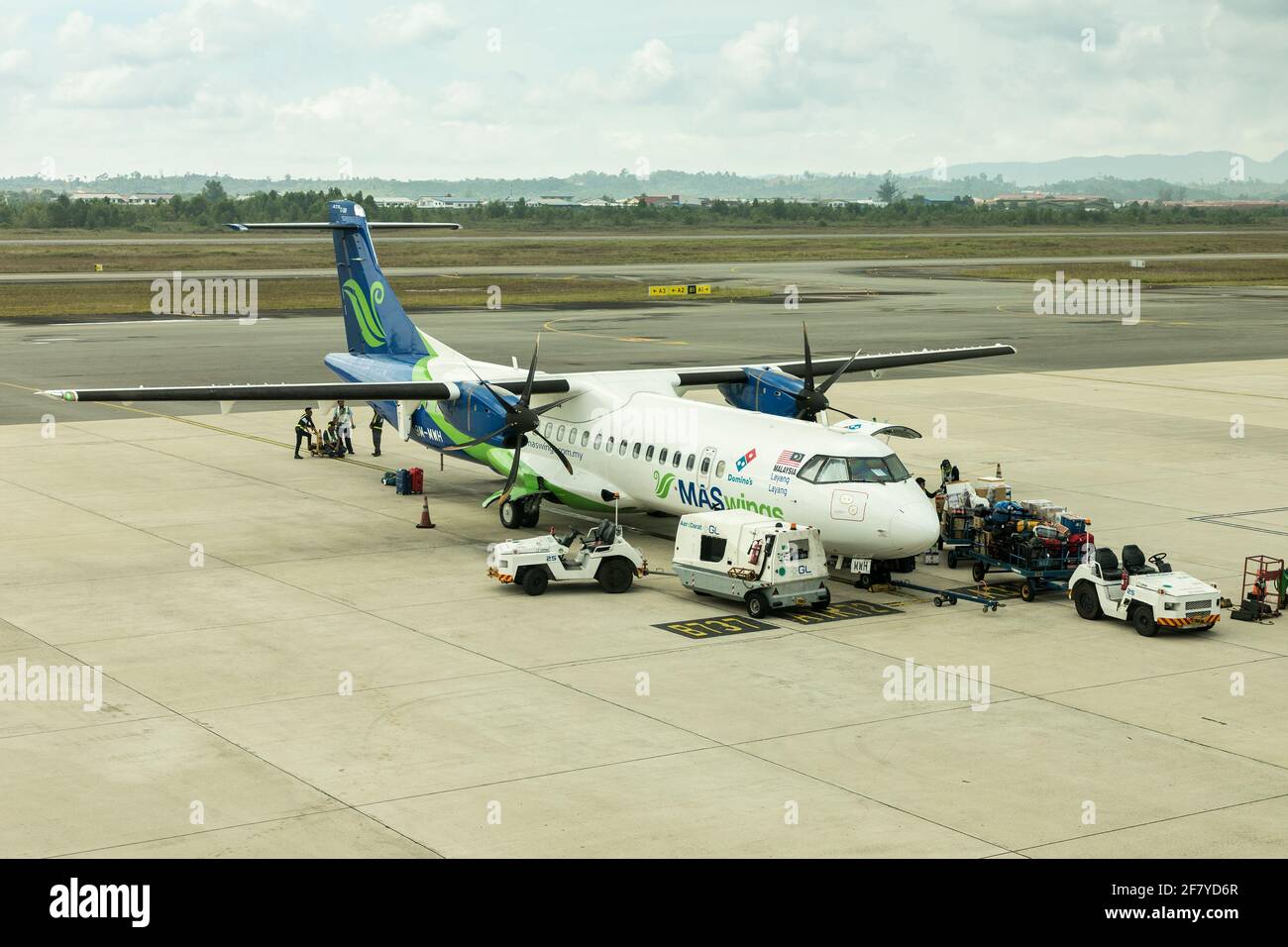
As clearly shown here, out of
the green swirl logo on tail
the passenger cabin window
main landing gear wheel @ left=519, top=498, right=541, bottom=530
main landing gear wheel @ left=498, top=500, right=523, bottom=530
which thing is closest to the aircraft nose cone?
the passenger cabin window

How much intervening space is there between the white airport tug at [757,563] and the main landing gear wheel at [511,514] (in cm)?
708

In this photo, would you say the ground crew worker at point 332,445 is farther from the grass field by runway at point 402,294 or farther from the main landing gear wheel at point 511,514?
the grass field by runway at point 402,294

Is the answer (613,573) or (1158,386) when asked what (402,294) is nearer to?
(1158,386)

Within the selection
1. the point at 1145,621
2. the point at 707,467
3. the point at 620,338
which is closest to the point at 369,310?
the point at 707,467

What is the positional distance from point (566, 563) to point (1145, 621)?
9870 mm

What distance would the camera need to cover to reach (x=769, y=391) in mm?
34062

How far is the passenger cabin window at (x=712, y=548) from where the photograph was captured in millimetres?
25328

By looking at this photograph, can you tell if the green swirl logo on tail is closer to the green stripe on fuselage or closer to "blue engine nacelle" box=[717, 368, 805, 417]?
the green stripe on fuselage

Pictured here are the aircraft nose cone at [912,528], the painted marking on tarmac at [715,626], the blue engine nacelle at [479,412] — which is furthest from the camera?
the blue engine nacelle at [479,412]

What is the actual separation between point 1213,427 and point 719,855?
35.0 metres

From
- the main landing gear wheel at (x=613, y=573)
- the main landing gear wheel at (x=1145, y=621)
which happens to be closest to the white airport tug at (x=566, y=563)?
the main landing gear wheel at (x=613, y=573)

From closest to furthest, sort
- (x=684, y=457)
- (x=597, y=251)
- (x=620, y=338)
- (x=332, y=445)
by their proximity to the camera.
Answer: (x=684, y=457), (x=332, y=445), (x=620, y=338), (x=597, y=251)

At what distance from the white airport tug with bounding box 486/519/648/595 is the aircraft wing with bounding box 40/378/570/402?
6.00m
